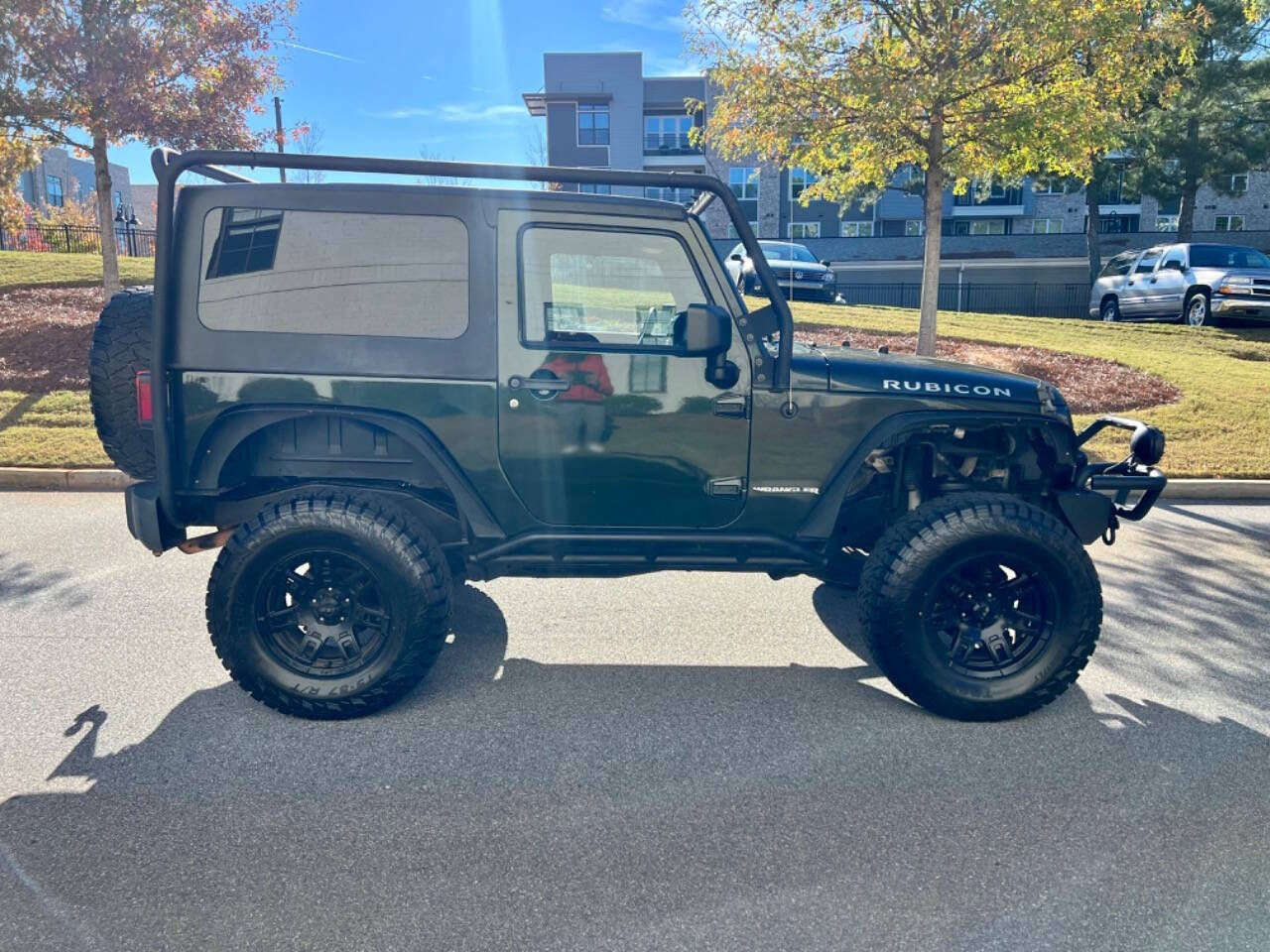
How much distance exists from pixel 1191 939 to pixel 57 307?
1588 centimetres

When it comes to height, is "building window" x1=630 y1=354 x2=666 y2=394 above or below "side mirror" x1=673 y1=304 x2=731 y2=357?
below

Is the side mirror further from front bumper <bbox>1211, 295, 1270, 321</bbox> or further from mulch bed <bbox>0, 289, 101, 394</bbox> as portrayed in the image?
front bumper <bbox>1211, 295, 1270, 321</bbox>

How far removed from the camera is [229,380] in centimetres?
367

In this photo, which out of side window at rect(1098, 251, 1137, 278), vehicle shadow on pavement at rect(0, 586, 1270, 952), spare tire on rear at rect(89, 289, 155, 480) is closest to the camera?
vehicle shadow on pavement at rect(0, 586, 1270, 952)

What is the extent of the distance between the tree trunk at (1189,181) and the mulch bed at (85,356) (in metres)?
17.4

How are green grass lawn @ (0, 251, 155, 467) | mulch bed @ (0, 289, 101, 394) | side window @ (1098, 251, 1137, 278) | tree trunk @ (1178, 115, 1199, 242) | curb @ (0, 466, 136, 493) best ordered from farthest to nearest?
tree trunk @ (1178, 115, 1199, 242), side window @ (1098, 251, 1137, 278), mulch bed @ (0, 289, 101, 394), green grass lawn @ (0, 251, 155, 467), curb @ (0, 466, 136, 493)

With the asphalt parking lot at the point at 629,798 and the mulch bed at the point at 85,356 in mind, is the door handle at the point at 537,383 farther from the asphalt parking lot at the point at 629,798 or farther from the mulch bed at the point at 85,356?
the mulch bed at the point at 85,356

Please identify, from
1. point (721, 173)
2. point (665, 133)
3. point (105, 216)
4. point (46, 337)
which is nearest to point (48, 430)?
point (46, 337)

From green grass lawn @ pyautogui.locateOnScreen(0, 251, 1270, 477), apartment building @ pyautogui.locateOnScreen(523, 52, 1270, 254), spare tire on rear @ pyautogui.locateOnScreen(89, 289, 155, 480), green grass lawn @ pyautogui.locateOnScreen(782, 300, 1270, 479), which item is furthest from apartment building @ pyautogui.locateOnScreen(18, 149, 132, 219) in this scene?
spare tire on rear @ pyautogui.locateOnScreen(89, 289, 155, 480)

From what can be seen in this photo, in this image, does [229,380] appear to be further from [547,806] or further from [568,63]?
[568,63]

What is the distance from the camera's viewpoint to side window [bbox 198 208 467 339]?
366cm

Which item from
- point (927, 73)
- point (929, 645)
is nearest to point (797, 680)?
point (929, 645)

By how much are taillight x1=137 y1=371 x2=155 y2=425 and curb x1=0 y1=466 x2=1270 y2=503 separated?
185 inches

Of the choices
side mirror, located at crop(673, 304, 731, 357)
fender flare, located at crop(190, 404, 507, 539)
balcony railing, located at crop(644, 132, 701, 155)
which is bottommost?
fender flare, located at crop(190, 404, 507, 539)
